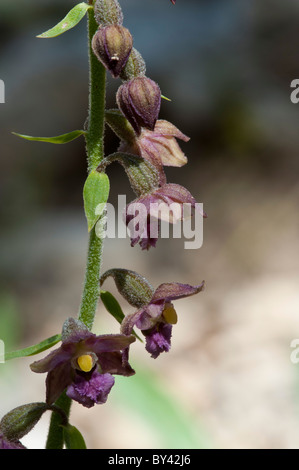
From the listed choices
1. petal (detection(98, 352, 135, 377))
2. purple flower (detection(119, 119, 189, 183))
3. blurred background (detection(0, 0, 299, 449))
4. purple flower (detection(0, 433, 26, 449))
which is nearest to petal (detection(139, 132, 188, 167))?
purple flower (detection(119, 119, 189, 183))

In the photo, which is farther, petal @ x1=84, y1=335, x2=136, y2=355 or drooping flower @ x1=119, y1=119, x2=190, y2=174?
drooping flower @ x1=119, y1=119, x2=190, y2=174

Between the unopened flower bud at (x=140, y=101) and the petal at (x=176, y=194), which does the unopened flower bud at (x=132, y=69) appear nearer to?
the unopened flower bud at (x=140, y=101)

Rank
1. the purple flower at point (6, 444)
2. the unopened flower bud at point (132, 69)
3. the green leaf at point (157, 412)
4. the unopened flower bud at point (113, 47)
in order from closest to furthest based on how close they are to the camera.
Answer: the unopened flower bud at point (113, 47)
the unopened flower bud at point (132, 69)
the purple flower at point (6, 444)
the green leaf at point (157, 412)

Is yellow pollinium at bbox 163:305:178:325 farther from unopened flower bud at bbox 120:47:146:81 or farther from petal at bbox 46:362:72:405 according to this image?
unopened flower bud at bbox 120:47:146:81

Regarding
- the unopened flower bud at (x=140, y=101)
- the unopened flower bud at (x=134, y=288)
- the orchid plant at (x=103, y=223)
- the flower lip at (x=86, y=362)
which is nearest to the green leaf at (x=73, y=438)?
the orchid plant at (x=103, y=223)

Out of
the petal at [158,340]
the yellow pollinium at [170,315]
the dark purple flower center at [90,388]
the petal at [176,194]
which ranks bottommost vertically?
the dark purple flower center at [90,388]

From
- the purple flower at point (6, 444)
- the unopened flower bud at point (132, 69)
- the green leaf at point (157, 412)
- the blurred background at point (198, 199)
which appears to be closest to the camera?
the unopened flower bud at point (132, 69)
